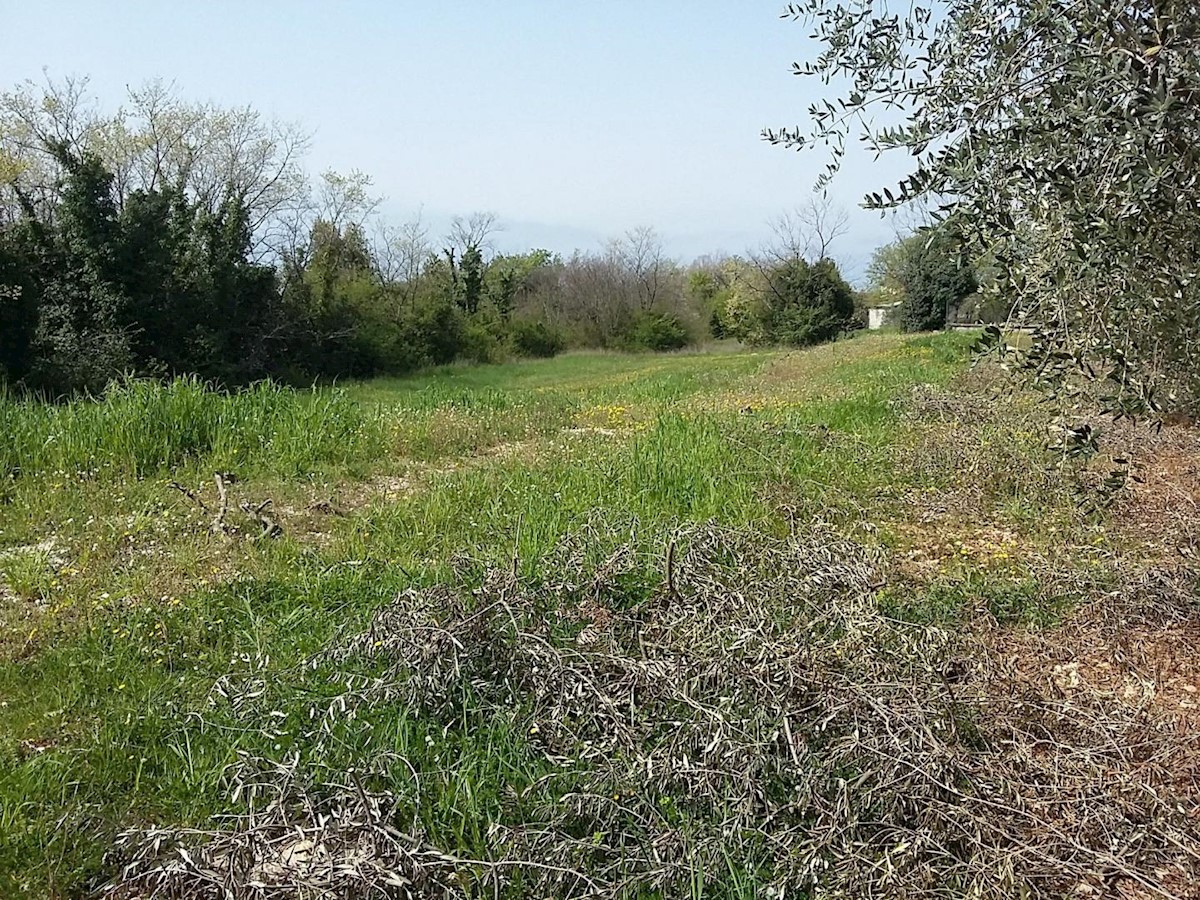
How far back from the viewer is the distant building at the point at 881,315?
4081 centimetres

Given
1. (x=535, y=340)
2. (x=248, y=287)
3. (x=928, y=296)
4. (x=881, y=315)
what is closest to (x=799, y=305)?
(x=928, y=296)

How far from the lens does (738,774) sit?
8.64 ft

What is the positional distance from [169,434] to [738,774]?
7.15 m

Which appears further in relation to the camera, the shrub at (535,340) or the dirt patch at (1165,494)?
the shrub at (535,340)

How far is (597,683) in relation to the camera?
314cm

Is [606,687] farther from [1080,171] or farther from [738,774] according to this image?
[1080,171]

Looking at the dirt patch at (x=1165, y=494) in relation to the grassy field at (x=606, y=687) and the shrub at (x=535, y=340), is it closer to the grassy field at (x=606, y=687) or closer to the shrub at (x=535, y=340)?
the grassy field at (x=606, y=687)

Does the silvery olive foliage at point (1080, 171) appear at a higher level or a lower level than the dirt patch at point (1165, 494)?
higher

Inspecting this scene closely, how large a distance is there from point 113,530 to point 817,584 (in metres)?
4.80

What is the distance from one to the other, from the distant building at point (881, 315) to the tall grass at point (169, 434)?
115ft

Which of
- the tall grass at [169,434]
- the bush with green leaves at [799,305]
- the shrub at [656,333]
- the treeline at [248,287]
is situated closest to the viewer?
the tall grass at [169,434]

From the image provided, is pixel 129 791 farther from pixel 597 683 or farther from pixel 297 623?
pixel 597 683

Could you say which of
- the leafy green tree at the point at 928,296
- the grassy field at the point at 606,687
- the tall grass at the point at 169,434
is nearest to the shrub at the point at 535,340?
the leafy green tree at the point at 928,296

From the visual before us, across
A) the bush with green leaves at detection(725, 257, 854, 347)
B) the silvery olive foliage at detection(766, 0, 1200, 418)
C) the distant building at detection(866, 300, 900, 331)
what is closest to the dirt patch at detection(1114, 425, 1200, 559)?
the silvery olive foliage at detection(766, 0, 1200, 418)
